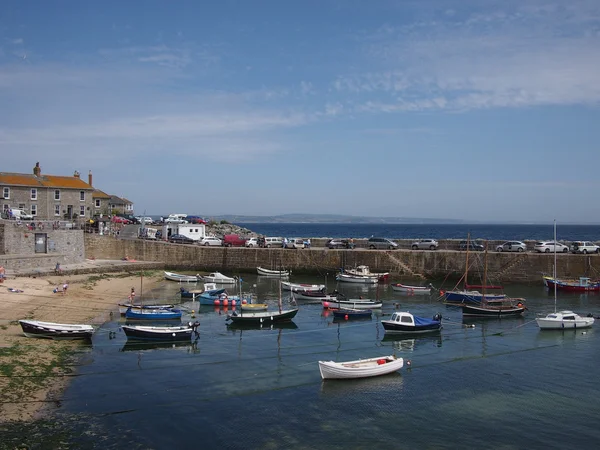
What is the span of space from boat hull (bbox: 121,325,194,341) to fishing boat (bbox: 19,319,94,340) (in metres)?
2.13

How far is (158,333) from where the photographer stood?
32.4 m

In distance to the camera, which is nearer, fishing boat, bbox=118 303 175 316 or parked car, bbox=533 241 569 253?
fishing boat, bbox=118 303 175 316

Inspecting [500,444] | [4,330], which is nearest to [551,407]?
[500,444]

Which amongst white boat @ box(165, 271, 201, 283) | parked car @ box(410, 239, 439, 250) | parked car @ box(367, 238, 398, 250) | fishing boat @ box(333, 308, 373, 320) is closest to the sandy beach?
white boat @ box(165, 271, 201, 283)

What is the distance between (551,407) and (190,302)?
3022cm

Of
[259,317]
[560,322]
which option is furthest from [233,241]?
[560,322]

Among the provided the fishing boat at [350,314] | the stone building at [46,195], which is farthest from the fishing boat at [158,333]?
the stone building at [46,195]

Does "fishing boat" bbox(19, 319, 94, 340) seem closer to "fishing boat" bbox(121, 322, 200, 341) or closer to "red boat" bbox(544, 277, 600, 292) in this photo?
"fishing boat" bbox(121, 322, 200, 341)

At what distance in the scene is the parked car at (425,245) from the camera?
217 feet

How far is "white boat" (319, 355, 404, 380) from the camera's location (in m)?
26.0

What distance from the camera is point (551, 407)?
77.2 feet

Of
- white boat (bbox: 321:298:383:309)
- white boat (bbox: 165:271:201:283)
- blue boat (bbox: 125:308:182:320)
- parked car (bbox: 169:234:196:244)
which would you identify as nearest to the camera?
blue boat (bbox: 125:308:182:320)

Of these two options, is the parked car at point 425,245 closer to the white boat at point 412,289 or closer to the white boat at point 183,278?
the white boat at point 412,289

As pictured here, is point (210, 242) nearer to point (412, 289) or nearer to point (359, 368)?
point (412, 289)
